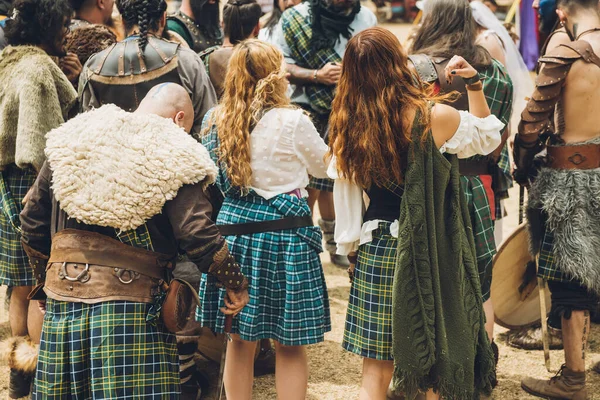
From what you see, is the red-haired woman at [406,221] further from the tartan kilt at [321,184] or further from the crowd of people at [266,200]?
the tartan kilt at [321,184]

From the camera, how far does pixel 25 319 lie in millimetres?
3992

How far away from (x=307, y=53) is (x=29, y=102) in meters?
2.08

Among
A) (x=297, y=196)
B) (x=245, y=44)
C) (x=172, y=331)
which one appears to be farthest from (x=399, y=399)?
(x=245, y=44)

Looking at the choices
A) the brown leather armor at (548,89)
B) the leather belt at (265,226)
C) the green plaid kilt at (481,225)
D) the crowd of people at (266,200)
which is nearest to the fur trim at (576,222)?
the crowd of people at (266,200)

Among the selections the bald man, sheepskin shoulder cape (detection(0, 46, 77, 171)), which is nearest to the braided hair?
sheepskin shoulder cape (detection(0, 46, 77, 171))

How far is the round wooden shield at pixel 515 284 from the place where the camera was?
13.8 ft

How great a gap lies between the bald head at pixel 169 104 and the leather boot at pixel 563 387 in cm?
227

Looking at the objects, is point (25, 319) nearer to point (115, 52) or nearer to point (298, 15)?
point (115, 52)

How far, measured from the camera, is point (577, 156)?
3787 millimetres

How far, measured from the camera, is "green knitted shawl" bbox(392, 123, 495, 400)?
2871 millimetres

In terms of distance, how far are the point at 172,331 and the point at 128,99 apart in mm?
1482

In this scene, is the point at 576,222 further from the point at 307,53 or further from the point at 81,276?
the point at 81,276

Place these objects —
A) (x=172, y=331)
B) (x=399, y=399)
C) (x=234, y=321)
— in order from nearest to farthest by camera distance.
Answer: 1. (x=172, y=331)
2. (x=234, y=321)
3. (x=399, y=399)

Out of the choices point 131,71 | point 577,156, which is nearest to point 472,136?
point 577,156
